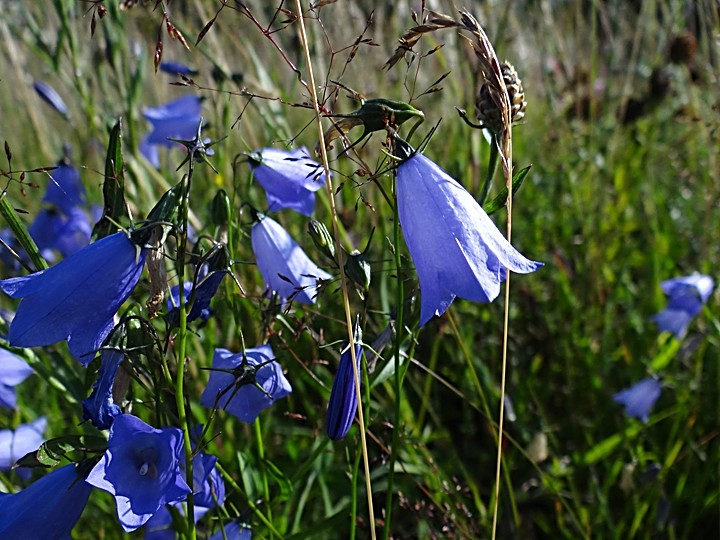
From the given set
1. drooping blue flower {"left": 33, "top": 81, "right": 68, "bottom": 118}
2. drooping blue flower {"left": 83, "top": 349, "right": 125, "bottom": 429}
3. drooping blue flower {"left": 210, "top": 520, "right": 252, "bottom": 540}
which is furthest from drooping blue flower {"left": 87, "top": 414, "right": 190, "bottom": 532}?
drooping blue flower {"left": 33, "top": 81, "right": 68, "bottom": 118}

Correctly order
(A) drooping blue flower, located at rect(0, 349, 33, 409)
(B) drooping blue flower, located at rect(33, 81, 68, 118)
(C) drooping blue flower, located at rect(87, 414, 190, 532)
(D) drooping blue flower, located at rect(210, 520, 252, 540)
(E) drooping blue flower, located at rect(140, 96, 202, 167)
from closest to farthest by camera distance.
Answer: (C) drooping blue flower, located at rect(87, 414, 190, 532) < (D) drooping blue flower, located at rect(210, 520, 252, 540) < (A) drooping blue flower, located at rect(0, 349, 33, 409) < (E) drooping blue flower, located at rect(140, 96, 202, 167) < (B) drooping blue flower, located at rect(33, 81, 68, 118)

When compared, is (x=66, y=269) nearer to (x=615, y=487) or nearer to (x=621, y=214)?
(x=615, y=487)

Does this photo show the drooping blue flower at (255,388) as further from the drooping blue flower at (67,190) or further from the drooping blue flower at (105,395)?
the drooping blue flower at (67,190)

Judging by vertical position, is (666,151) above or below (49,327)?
below

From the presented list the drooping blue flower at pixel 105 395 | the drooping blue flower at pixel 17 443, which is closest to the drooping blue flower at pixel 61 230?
the drooping blue flower at pixel 17 443

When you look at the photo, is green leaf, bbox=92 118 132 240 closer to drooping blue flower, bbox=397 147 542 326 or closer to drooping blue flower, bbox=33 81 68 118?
drooping blue flower, bbox=397 147 542 326

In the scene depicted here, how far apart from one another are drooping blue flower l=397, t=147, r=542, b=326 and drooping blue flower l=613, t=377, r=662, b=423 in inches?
45.3

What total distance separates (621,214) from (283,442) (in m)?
1.77

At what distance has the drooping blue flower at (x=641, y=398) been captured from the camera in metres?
1.78

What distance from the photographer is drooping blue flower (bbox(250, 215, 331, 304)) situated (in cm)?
110

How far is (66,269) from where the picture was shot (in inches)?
31.2

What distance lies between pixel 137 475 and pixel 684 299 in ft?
4.93

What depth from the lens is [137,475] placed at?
81 centimetres

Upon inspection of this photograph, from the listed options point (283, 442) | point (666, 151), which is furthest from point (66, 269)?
point (666, 151)
